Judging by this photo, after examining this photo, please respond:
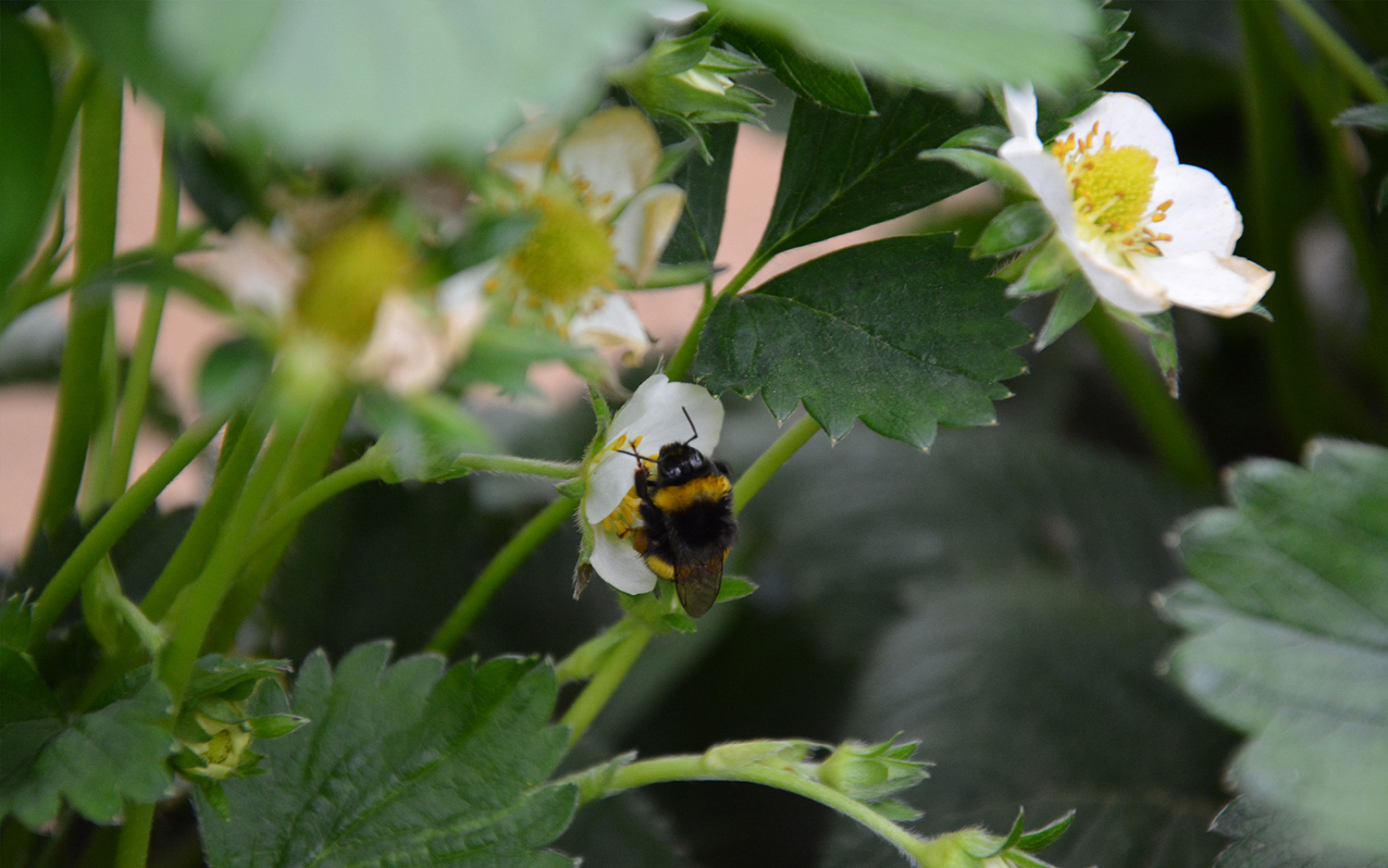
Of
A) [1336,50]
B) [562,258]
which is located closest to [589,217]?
[562,258]

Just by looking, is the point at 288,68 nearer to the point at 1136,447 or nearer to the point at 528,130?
the point at 528,130

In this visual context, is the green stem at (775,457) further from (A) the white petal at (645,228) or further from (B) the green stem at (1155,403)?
(B) the green stem at (1155,403)

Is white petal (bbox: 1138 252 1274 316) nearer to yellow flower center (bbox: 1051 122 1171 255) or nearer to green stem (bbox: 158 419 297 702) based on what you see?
yellow flower center (bbox: 1051 122 1171 255)

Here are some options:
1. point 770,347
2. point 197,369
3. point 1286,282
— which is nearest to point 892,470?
point 1286,282

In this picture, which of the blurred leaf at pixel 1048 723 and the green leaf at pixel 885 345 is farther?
the blurred leaf at pixel 1048 723

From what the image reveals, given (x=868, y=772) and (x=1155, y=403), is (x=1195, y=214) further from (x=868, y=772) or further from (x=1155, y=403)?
(x=1155, y=403)

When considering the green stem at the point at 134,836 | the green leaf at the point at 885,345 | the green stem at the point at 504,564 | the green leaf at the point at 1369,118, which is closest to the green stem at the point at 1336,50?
the green leaf at the point at 1369,118

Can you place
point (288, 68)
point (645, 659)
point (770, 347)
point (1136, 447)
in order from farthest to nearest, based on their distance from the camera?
point (1136, 447) → point (645, 659) → point (770, 347) → point (288, 68)
